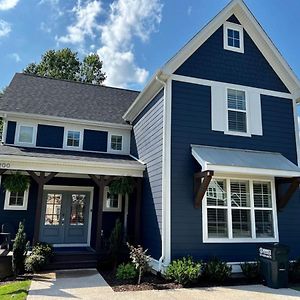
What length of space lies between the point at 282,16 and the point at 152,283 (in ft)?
36.4

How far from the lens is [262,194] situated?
9.23 meters

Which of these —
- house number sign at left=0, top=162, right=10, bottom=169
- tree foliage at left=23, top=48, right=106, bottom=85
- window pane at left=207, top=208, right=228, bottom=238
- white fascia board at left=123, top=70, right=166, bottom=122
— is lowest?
window pane at left=207, top=208, right=228, bottom=238

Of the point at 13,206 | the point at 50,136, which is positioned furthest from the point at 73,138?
the point at 13,206

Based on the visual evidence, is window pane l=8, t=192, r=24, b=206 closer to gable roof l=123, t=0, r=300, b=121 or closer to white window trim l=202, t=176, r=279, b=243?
gable roof l=123, t=0, r=300, b=121

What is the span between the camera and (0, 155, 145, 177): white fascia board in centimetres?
896

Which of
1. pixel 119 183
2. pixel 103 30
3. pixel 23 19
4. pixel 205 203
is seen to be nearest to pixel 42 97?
pixel 23 19

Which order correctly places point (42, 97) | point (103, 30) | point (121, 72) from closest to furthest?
point (42, 97) → point (103, 30) → point (121, 72)

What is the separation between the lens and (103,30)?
1493cm

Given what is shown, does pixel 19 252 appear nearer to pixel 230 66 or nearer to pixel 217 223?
pixel 217 223

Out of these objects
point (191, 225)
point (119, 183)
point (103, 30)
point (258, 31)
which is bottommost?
point (191, 225)

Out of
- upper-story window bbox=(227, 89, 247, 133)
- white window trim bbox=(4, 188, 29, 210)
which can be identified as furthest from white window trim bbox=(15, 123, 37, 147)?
upper-story window bbox=(227, 89, 247, 133)

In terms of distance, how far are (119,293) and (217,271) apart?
2.65m

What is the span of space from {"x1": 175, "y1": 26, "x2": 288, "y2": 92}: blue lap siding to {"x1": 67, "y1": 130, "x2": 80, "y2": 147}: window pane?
17.4 feet

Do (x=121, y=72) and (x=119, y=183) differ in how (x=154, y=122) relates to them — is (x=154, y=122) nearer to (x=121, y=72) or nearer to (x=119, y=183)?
(x=119, y=183)
